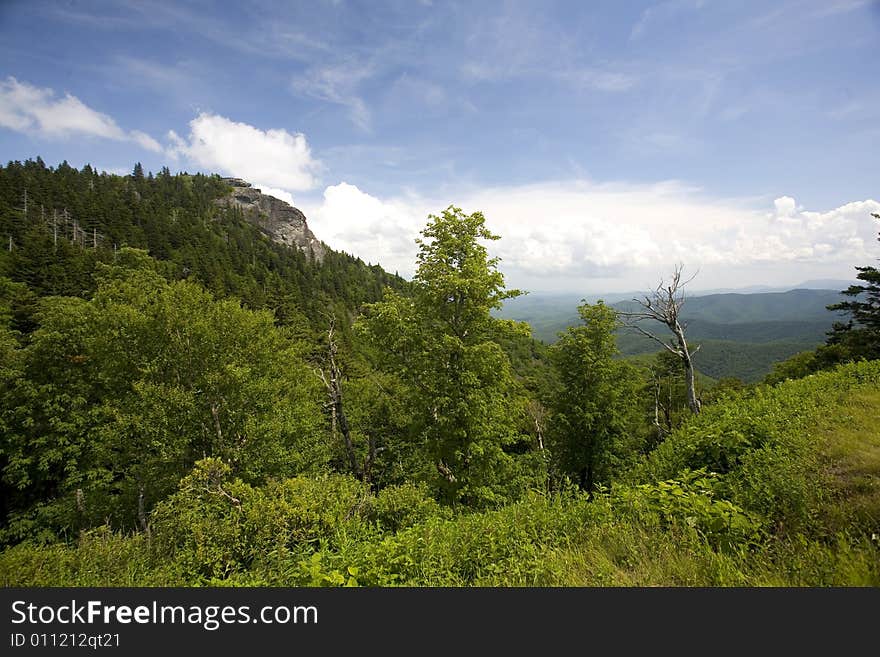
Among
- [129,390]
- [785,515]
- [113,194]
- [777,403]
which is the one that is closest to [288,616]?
[785,515]

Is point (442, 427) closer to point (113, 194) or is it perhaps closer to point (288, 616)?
point (288, 616)

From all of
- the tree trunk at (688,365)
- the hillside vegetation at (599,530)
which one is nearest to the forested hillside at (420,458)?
the hillside vegetation at (599,530)

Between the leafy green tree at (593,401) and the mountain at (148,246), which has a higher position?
the mountain at (148,246)

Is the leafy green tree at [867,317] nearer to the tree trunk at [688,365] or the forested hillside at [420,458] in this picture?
the forested hillside at [420,458]

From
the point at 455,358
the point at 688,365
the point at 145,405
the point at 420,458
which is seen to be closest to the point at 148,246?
the point at 145,405

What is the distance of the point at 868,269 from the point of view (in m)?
25.8

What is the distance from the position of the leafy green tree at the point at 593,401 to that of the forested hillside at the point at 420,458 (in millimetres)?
120

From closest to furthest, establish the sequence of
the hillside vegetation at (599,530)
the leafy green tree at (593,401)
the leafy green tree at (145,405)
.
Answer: the hillside vegetation at (599,530) → the leafy green tree at (145,405) → the leafy green tree at (593,401)

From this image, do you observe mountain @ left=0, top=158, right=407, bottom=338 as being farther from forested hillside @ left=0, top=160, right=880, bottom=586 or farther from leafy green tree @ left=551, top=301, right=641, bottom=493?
leafy green tree @ left=551, top=301, right=641, bottom=493

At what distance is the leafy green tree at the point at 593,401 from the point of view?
17406mm

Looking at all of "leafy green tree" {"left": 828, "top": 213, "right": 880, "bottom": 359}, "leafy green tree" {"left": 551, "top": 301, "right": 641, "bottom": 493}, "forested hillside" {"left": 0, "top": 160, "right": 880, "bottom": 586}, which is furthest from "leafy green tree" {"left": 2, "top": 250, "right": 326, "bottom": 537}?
"leafy green tree" {"left": 828, "top": 213, "right": 880, "bottom": 359}

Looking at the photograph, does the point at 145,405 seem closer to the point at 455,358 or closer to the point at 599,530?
the point at 455,358

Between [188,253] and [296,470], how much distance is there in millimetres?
105405

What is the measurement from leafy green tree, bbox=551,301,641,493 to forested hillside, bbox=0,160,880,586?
0.12 m
